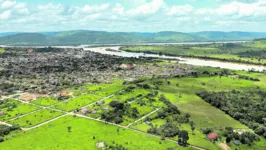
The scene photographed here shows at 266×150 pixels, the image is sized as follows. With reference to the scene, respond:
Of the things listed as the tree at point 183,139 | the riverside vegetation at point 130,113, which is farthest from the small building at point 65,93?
the tree at point 183,139

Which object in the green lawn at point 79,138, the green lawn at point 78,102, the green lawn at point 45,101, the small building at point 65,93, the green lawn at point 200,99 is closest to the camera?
the green lawn at point 79,138

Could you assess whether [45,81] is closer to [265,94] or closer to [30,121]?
[30,121]

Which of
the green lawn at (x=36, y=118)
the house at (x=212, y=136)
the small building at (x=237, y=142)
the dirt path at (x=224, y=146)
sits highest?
the green lawn at (x=36, y=118)

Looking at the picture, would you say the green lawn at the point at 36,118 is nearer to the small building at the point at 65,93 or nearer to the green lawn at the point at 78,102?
the green lawn at the point at 78,102

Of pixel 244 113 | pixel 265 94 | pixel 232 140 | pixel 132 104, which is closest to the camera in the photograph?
pixel 232 140

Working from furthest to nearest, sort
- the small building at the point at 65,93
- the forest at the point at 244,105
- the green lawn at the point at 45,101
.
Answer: the small building at the point at 65,93 < the green lawn at the point at 45,101 < the forest at the point at 244,105

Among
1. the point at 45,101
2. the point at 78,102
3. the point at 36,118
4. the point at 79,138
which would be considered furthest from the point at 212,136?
the point at 45,101

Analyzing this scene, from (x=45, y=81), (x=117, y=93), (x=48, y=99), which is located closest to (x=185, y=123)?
(x=117, y=93)
